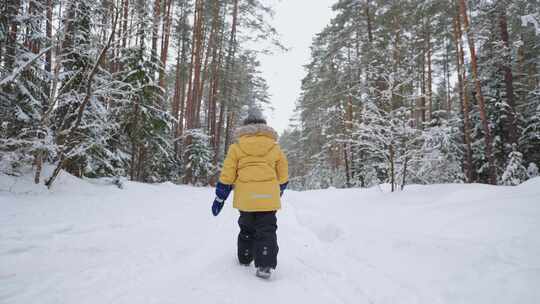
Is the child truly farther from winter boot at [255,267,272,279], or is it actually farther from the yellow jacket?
winter boot at [255,267,272,279]

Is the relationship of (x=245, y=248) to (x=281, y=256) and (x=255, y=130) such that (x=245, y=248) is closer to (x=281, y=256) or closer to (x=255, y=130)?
(x=281, y=256)

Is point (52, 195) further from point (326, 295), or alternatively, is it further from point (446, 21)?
point (446, 21)

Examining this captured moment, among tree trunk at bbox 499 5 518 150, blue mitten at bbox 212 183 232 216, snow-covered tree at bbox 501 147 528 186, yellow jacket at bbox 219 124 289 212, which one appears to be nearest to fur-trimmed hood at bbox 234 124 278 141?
yellow jacket at bbox 219 124 289 212

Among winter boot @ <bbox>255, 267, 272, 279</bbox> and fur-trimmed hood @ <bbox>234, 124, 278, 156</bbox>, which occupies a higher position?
fur-trimmed hood @ <bbox>234, 124, 278, 156</bbox>

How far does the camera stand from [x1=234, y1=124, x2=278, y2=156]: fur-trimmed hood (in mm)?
2816

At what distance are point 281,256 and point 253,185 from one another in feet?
3.70

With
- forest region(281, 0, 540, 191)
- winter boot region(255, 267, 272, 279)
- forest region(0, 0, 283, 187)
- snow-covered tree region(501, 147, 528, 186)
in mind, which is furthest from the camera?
snow-covered tree region(501, 147, 528, 186)

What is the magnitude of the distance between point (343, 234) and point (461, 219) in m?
1.67

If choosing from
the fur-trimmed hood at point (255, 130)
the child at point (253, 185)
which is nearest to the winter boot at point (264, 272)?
the child at point (253, 185)

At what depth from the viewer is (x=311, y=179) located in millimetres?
24750

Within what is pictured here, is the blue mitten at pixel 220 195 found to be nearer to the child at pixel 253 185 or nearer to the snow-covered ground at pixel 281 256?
the child at pixel 253 185

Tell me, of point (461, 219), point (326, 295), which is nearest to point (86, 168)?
point (326, 295)

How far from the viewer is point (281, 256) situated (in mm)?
3258

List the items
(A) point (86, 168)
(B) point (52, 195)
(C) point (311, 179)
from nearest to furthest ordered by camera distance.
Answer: (B) point (52, 195)
(A) point (86, 168)
(C) point (311, 179)
